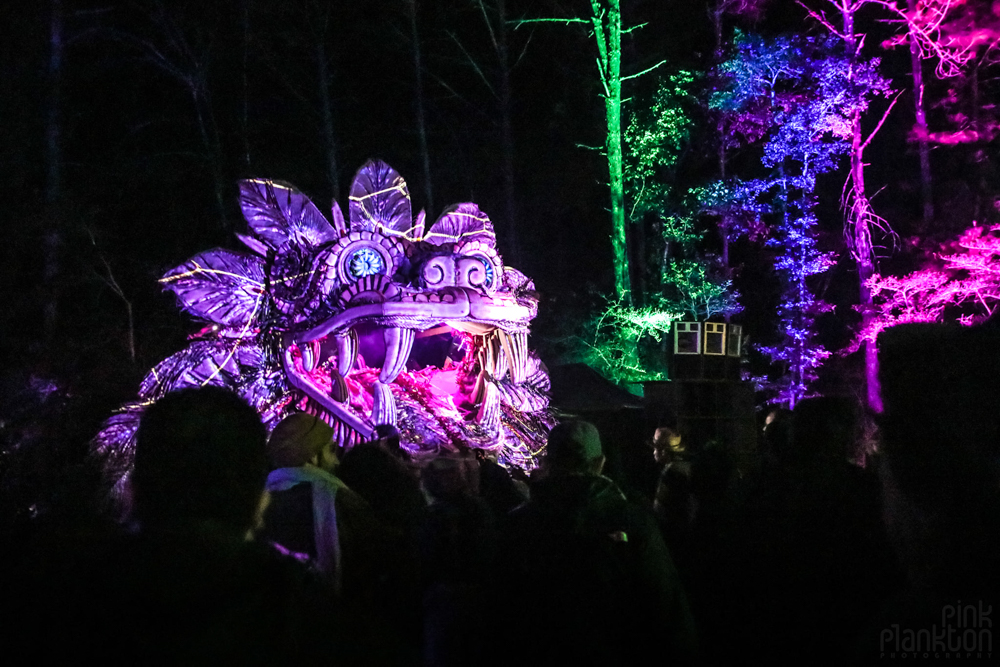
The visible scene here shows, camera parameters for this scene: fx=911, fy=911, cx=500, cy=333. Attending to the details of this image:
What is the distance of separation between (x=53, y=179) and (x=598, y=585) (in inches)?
379

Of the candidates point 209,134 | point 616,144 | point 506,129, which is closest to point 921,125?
point 616,144

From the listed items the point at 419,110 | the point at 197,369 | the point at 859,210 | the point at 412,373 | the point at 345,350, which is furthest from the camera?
the point at 419,110

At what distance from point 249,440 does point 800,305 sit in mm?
13898

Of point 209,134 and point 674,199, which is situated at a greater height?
point 209,134

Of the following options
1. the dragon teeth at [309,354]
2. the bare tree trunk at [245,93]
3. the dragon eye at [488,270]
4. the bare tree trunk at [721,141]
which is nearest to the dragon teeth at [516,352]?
the dragon eye at [488,270]

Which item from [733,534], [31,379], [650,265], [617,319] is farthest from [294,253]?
[650,265]

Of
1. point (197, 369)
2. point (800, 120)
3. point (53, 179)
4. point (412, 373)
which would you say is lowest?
point (197, 369)

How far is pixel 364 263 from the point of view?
350 inches

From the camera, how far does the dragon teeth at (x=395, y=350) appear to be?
345 inches

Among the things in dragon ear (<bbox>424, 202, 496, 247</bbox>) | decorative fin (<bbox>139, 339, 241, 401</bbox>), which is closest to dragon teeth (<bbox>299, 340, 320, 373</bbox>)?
decorative fin (<bbox>139, 339, 241, 401</bbox>)

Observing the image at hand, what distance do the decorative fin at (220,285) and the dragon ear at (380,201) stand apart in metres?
1.22

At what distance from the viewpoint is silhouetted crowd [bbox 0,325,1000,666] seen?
70.3 inches

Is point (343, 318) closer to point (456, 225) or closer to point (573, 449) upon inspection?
point (456, 225)

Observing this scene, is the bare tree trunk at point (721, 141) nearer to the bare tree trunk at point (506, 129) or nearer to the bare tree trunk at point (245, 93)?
the bare tree trunk at point (506, 129)
